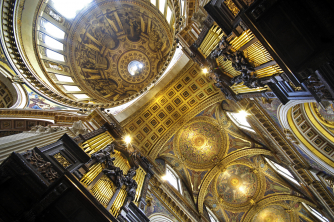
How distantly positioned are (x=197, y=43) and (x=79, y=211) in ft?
24.6

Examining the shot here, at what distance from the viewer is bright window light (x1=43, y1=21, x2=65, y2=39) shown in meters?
11.1

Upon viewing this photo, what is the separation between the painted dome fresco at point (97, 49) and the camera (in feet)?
31.3

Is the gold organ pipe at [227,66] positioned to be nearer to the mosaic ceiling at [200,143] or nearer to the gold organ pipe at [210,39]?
the gold organ pipe at [210,39]

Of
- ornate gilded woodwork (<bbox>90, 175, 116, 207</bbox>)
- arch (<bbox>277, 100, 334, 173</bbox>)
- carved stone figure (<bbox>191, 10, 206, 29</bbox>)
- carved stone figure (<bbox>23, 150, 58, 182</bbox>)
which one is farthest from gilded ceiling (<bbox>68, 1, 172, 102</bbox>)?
carved stone figure (<bbox>23, 150, 58, 182</bbox>)

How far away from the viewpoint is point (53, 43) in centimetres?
1241

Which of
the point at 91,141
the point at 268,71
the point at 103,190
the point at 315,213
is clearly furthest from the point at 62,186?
the point at 315,213

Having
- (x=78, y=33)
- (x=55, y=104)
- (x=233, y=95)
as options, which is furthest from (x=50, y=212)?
(x=78, y=33)

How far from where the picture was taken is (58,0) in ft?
38.4

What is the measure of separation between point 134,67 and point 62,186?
17169 mm

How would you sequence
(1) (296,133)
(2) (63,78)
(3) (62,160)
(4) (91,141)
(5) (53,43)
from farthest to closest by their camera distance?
(5) (53,43), (2) (63,78), (1) (296,133), (4) (91,141), (3) (62,160)

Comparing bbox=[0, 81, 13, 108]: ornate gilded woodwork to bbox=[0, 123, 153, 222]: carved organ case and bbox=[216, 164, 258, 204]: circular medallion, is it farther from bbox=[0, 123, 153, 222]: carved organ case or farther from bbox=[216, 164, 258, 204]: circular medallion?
bbox=[216, 164, 258, 204]: circular medallion

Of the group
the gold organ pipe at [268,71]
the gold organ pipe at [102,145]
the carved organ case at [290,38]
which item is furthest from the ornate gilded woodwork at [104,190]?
the gold organ pipe at [268,71]

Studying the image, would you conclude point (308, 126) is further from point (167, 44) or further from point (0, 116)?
point (167, 44)

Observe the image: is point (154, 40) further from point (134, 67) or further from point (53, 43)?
point (53, 43)
